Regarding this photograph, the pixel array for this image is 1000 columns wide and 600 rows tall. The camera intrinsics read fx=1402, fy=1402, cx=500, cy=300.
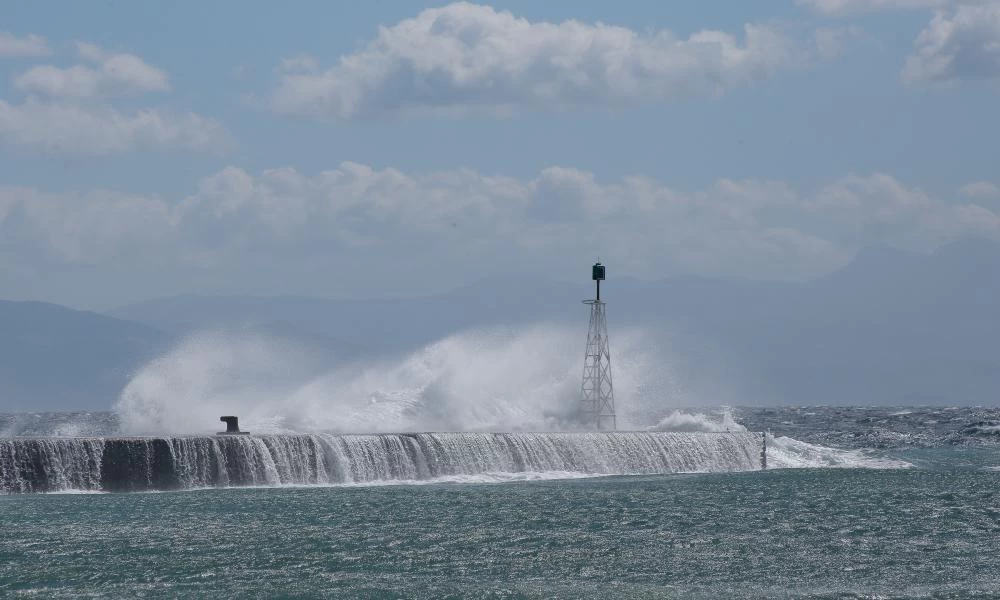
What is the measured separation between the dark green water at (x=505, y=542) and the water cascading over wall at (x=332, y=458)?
5.93 feet

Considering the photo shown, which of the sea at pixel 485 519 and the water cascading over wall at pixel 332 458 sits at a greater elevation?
the water cascading over wall at pixel 332 458

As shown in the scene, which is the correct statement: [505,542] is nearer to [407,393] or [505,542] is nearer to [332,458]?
[332,458]

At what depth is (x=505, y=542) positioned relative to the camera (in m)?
33.6

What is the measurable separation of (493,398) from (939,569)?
42.8 m

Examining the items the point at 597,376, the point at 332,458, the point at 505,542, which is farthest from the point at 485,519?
the point at 597,376

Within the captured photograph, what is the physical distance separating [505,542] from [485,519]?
14.2ft

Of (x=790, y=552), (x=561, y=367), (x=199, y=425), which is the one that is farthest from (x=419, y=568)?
(x=561, y=367)

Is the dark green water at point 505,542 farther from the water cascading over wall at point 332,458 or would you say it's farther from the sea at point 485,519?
the water cascading over wall at point 332,458

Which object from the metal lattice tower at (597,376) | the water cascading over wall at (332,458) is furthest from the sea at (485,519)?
the metal lattice tower at (597,376)

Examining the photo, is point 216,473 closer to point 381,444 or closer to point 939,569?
point 381,444

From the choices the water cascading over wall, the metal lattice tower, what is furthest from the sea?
the metal lattice tower

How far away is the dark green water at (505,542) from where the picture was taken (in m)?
27.9

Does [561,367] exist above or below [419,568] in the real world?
above

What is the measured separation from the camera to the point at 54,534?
112 ft
